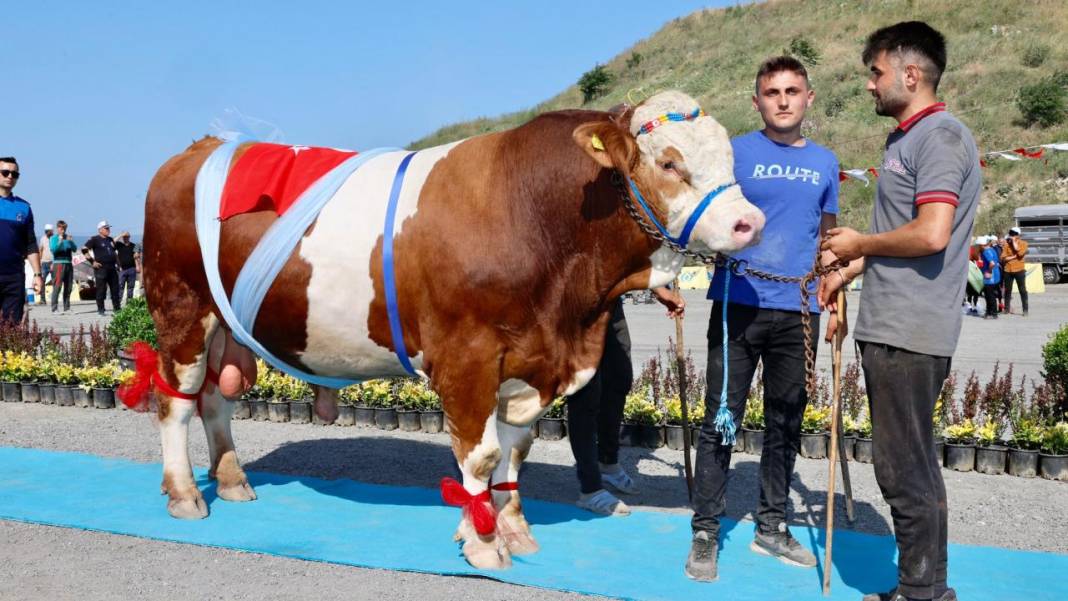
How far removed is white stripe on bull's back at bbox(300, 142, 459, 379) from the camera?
4699 mm

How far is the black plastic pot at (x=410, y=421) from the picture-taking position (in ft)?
25.9

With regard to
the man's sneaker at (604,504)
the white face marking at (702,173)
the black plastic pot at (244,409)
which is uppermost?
the white face marking at (702,173)

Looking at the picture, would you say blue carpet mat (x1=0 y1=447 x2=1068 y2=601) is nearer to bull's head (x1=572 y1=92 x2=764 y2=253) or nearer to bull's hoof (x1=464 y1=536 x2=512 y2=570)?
bull's hoof (x1=464 y1=536 x2=512 y2=570)

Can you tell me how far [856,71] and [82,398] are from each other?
163ft

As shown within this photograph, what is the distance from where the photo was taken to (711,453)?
4516mm

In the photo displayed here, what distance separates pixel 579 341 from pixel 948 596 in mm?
1925

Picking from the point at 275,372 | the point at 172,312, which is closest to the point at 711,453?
the point at 172,312

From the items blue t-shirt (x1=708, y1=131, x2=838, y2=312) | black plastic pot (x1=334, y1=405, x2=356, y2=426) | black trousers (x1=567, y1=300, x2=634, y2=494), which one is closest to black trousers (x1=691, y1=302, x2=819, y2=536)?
blue t-shirt (x1=708, y1=131, x2=838, y2=312)

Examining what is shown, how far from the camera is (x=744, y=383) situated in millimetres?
4547

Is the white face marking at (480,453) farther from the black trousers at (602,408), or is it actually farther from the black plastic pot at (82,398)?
the black plastic pot at (82,398)

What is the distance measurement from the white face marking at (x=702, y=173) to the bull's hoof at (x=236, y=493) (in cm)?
323

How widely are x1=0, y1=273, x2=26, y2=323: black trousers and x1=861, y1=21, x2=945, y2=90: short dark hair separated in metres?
8.14

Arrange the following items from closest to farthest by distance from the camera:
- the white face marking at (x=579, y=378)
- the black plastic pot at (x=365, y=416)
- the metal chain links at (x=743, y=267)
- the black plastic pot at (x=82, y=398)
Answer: the metal chain links at (x=743, y=267), the white face marking at (x=579, y=378), the black plastic pot at (x=365, y=416), the black plastic pot at (x=82, y=398)

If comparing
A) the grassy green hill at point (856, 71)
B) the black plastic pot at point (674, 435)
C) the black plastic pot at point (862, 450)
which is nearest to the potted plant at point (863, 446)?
the black plastic pot at point (862, 450)
